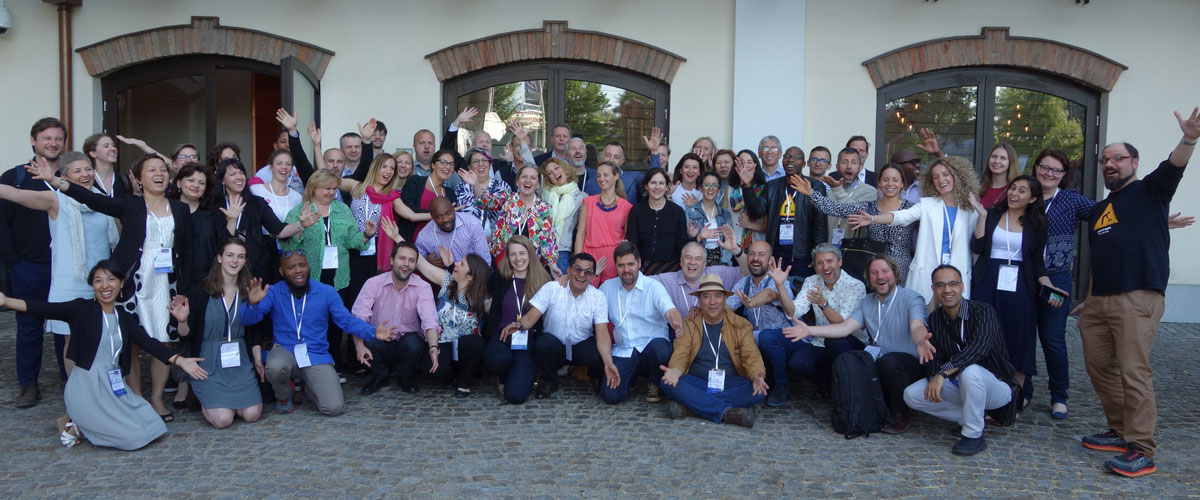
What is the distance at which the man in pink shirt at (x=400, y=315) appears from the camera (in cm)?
540

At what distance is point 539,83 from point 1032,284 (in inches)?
206

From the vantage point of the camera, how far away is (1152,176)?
4.22 meters

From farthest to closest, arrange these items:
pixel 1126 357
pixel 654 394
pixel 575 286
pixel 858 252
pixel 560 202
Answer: pixel 560 202 < pixel 858 252 < pixel 575 286 < pixel 654 394 < pixel 1126 357

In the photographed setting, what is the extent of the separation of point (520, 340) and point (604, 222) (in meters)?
1.24

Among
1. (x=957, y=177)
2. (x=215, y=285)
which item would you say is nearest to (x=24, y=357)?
(x=215, y=285)

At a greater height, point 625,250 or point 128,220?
point 128,220

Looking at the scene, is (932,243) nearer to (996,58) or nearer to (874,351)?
(874,351)

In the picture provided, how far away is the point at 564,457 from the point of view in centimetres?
422

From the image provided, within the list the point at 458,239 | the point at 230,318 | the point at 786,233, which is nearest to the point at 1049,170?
the point at 786,233

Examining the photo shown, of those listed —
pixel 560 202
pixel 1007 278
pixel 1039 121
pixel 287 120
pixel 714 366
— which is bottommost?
pixel 714 366

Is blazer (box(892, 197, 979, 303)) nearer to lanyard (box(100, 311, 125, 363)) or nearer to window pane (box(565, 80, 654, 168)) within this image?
window pane (box(565, 80, 654, 168))

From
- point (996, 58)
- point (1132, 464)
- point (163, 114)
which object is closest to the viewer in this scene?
point (1132, 464)

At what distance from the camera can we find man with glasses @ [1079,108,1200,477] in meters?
4.11

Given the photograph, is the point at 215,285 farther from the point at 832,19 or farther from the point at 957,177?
the point at 832,19
